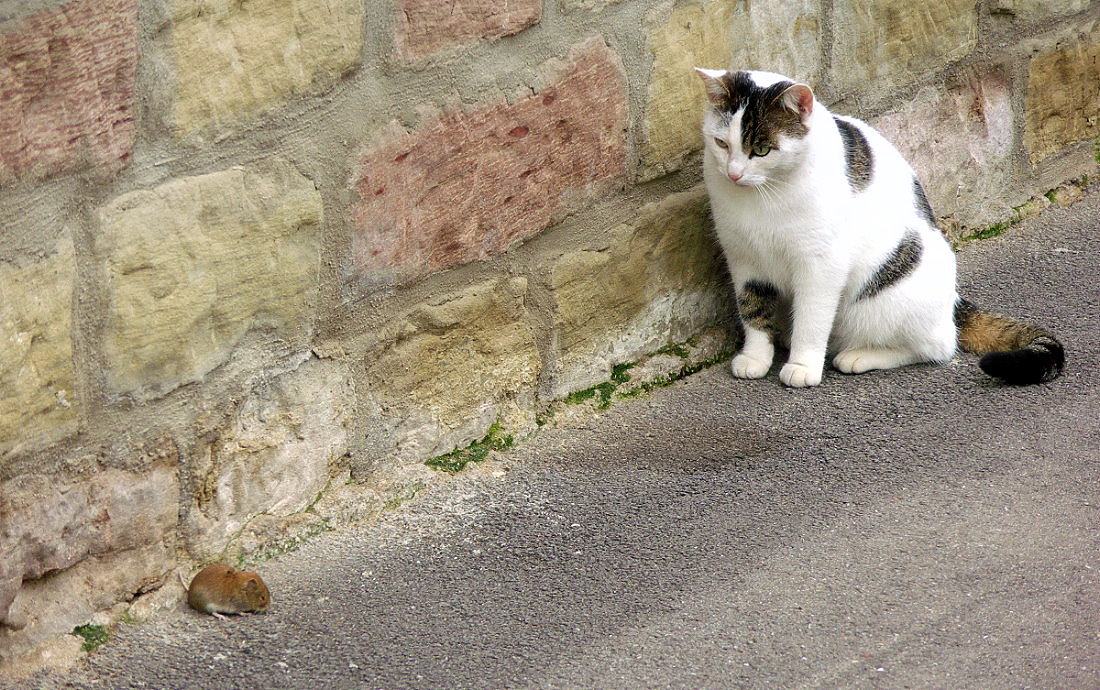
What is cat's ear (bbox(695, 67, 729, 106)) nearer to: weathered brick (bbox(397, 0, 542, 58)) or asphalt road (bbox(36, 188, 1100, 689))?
weathered brick (bbox(397, 0, 542, 58))

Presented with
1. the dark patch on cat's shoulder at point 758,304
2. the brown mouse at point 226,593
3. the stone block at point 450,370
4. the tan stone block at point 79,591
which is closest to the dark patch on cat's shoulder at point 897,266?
the dark patch on cat's shoulder at point 758,304

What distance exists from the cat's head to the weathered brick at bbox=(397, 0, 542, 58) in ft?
1.66

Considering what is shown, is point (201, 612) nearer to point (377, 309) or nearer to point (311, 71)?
point (377, 309)

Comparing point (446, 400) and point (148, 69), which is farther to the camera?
point (446, 400)

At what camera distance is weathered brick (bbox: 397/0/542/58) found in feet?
8.31

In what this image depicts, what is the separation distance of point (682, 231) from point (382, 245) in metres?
0.96

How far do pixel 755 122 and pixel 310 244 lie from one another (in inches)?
45.0

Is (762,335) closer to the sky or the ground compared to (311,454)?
closer to the ground

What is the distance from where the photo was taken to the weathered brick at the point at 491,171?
8.57 ft

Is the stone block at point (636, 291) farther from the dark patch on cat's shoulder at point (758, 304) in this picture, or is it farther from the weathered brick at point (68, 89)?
the weathered brick at point (68, 89)

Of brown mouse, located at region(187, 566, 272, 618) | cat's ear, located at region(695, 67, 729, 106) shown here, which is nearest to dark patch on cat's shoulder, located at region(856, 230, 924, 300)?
cat's ear, located at region(695, 67, 729, 106)

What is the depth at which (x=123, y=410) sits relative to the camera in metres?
2.31

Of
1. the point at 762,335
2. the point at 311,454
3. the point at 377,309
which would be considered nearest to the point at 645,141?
the point at 762,335

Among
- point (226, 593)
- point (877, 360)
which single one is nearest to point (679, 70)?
point (877, 360)
